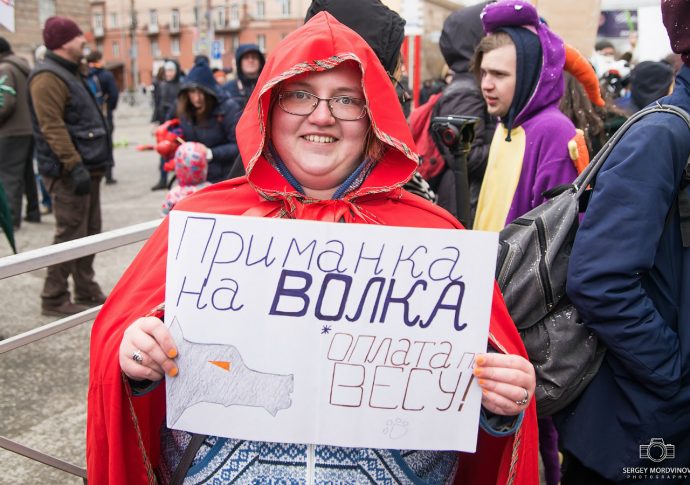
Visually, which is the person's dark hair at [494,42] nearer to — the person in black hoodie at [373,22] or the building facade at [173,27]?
the person in black hoodie at [373,22]

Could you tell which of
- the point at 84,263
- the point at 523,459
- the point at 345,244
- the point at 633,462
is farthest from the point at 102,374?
the point at 84,263

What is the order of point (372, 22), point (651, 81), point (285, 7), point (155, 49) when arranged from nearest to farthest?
point (372, 22) < point (651, 81) < point (285, 7) < point (155, 49)

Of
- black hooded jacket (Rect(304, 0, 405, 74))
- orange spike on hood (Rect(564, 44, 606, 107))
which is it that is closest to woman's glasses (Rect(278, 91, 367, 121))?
black hooded jacket (Rect(304, 0, 405, 74))

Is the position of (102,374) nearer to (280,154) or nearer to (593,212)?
(280,154)

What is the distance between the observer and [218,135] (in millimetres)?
5656

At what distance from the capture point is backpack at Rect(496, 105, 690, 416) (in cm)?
196

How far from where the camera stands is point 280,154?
165 centimetres

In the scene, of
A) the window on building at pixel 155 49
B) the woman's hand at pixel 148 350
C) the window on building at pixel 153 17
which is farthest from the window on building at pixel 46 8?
the window on building at pixel 153 17

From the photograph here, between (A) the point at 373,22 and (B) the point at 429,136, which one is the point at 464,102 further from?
(A) the point at 373,22

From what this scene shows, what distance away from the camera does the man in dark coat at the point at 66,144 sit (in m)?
5.16

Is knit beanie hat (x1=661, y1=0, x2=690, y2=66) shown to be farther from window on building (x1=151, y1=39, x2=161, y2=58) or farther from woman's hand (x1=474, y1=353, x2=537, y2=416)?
window on building (x1=151, y1=39, x2=161, y2=58)

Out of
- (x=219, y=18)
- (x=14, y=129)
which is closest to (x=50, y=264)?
(x=14, y=129)

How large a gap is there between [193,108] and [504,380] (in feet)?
15.9

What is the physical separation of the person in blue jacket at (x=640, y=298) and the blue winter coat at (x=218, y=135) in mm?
4092
